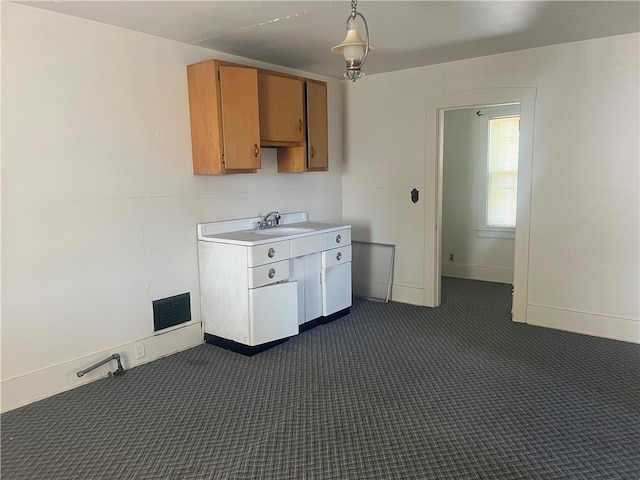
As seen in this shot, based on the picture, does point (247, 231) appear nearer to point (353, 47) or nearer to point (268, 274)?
point (268, 274)

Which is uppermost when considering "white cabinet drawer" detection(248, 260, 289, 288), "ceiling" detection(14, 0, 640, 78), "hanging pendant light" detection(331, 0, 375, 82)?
"ceiling" detection(14, 0, 640, 78)

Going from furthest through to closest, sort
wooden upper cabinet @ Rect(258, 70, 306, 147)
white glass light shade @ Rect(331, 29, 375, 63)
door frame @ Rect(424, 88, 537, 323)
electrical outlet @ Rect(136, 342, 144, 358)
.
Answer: door frame @ Rect(424, 88, 537, 323) → wooden upper cabinet @ Rect(258, 70, 306, 147) → electrical outlet @ Rect(136, 342, 144, 358) → white glass light shade @ Rect(331, 29, 375, 63)

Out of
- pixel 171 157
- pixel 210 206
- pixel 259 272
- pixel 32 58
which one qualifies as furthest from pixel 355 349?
pixel 32 58

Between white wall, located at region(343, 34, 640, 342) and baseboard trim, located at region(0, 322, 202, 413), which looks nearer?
baseboard trim, located at region(0, 322, 202, 413)

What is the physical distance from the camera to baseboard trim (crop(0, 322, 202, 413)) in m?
2.76

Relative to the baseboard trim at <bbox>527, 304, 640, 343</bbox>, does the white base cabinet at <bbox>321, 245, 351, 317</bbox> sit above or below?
above

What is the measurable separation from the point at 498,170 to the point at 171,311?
3.99 m

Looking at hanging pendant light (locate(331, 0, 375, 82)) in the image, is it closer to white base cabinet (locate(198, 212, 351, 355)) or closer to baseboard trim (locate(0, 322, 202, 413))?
white base cabinet (locate(198, 212, 351, 355))

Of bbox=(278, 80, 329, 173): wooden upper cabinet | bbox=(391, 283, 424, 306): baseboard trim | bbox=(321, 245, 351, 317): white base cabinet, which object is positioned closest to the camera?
bbox=(321, 245, 351, 317): white base cabinet

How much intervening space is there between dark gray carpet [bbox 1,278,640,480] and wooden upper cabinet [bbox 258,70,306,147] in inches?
66.5

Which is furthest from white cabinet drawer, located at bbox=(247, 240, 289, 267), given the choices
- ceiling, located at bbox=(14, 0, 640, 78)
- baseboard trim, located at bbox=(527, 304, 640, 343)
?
baseboard trim, located at bbox=(527, 304, 640, 343)

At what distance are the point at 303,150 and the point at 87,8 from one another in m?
2.00

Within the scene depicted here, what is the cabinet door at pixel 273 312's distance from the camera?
11.2 feet

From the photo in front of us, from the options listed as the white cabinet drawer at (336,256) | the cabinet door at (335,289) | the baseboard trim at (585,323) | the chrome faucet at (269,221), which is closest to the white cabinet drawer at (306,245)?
the white cabinet drawer at (336,256)
